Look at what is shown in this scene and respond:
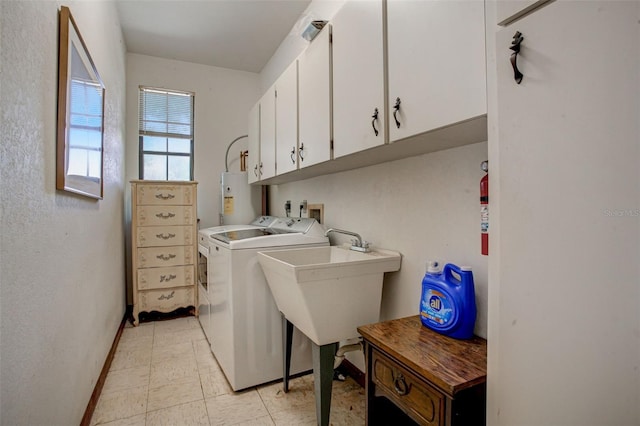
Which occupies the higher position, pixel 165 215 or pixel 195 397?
pixel 165 215

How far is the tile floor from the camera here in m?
1.69

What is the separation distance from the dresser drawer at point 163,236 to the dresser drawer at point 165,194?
26 centimetres

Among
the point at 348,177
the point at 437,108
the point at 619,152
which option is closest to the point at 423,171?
the point at 437,108

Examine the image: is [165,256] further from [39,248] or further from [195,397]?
[39,248]

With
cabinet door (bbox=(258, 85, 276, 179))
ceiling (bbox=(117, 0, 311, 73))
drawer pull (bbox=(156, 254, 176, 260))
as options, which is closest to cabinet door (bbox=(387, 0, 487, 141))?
cabinet door (bbox=(258, 85, 276, 179))

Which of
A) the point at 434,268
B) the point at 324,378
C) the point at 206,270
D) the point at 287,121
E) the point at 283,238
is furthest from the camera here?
the point at 206,270

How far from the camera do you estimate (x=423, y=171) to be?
150 cm

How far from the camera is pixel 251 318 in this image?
1.94 m

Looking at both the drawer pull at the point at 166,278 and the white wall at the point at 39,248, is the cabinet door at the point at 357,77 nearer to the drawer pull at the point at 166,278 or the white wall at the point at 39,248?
the white wall at the point at 39,248

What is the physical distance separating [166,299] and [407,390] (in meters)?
2.92

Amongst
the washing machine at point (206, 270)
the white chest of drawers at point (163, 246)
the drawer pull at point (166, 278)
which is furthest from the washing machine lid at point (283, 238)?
the drawer pull at point (166, 278)

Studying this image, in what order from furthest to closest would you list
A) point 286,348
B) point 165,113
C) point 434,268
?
1. point 165,113
2. point 286,348
3. point 434,268

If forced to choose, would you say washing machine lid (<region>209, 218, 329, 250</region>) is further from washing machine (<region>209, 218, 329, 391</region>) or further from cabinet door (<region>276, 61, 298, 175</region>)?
cabinet door (<region>276, 61, 298, 175</region>)

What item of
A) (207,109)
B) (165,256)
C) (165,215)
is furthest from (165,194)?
(207,109)
